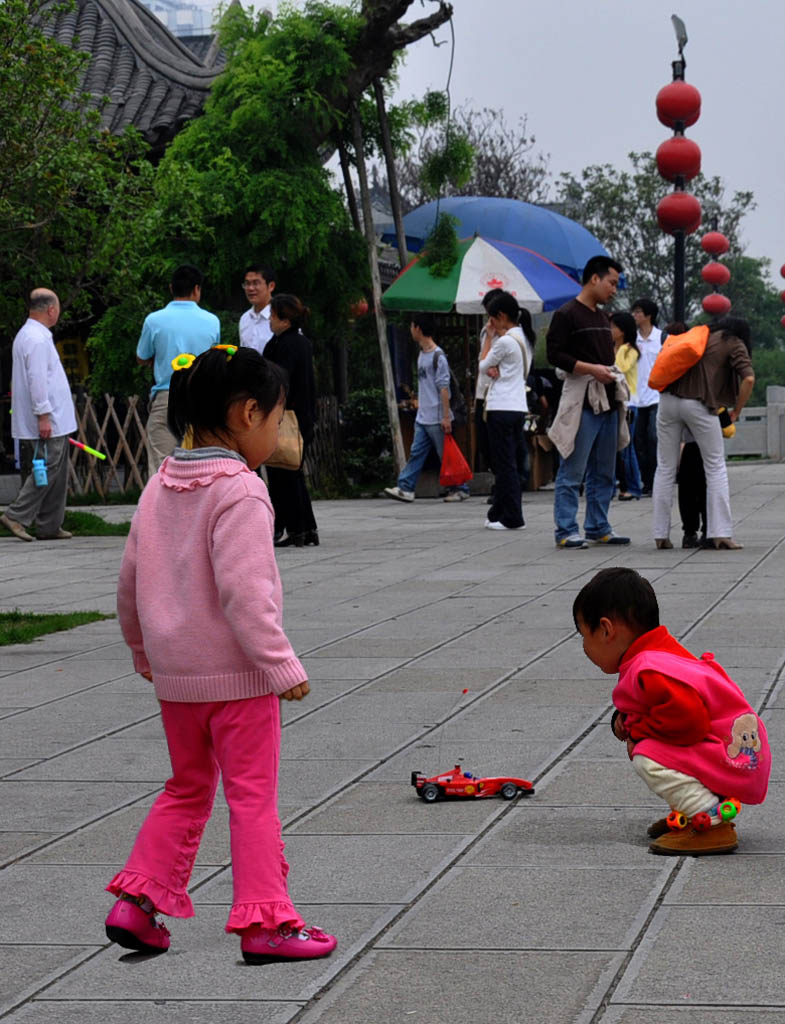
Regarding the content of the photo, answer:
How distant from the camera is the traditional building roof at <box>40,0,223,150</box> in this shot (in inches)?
808

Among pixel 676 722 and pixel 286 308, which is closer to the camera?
pixel 676 722

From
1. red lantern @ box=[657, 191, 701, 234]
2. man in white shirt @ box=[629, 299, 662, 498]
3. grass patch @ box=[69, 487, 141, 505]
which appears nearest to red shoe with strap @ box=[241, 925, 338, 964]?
man in white shirt @ box=[629, 299, 662, 498]

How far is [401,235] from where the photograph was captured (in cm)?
1986

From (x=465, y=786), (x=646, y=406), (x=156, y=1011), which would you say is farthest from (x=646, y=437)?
(x=156, y=1011)

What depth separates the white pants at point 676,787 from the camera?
4.15m

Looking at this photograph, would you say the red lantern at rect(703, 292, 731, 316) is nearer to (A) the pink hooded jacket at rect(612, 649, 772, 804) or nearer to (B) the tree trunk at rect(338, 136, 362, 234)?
(B) the tree trunk at rect(338, 136, 362, 234)

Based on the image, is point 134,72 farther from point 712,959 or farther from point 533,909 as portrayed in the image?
point 712,959

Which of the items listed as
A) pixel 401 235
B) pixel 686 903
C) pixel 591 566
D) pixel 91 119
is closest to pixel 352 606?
pixel 591 566

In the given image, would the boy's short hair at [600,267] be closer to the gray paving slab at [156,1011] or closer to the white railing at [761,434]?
the gray paving slab at [156,1011]

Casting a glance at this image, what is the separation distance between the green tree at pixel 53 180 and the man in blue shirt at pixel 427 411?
2.99 m

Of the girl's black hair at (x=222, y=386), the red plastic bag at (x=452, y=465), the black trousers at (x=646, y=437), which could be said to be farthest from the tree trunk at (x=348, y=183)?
the girl's black hair at (x=222, y=386)

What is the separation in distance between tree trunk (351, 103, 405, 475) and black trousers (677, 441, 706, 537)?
7220 millimetres

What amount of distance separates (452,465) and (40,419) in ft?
15.7

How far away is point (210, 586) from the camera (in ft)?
11.3
